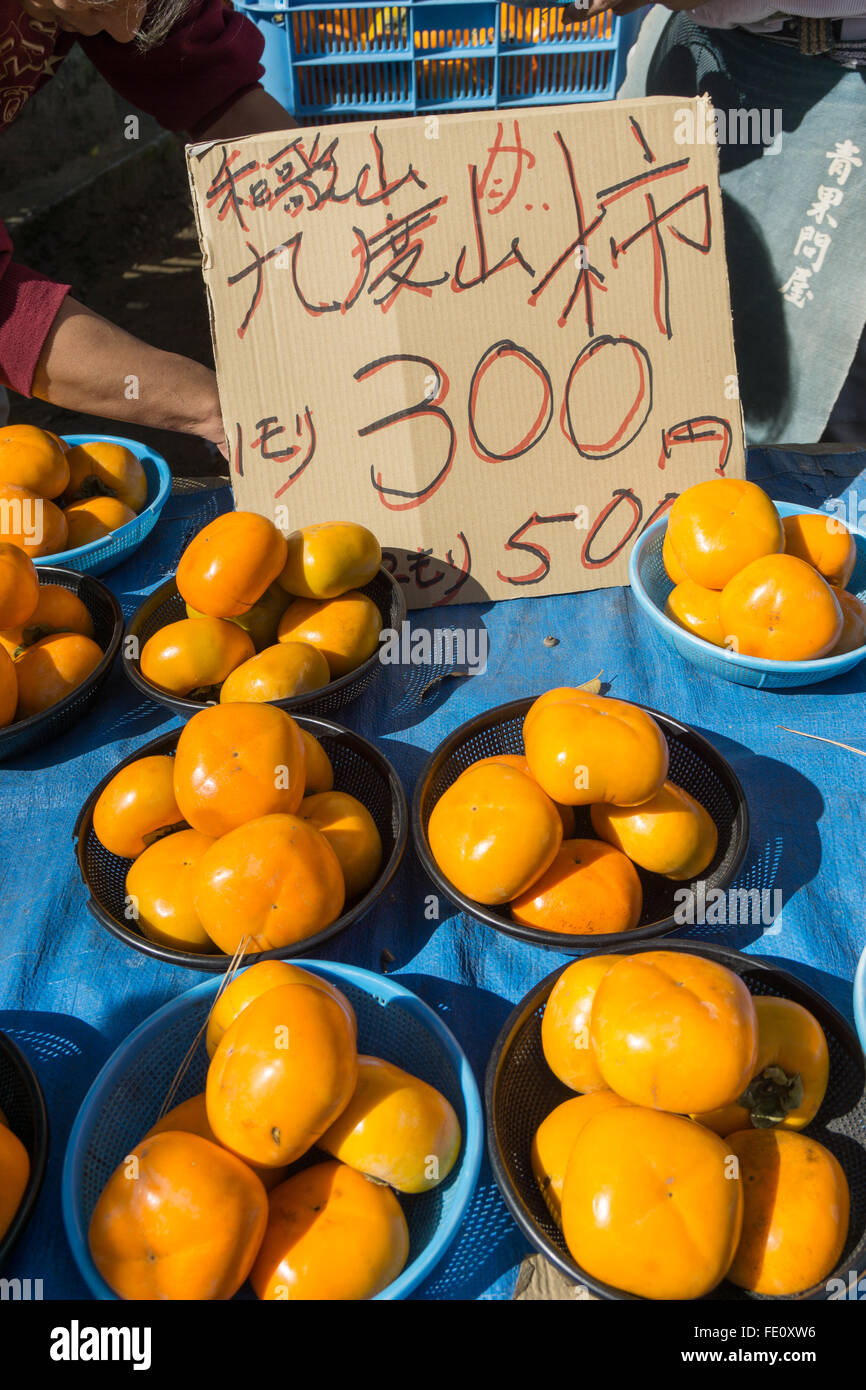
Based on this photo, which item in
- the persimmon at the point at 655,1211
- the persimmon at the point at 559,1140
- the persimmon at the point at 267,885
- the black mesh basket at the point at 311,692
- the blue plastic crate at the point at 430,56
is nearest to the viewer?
the persimmon at the point at 655,1211

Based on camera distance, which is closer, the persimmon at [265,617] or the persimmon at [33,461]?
the persimmon at [265,617]

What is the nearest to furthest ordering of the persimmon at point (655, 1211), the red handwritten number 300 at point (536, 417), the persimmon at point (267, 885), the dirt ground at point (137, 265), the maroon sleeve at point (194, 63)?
the persimmon at point (655, 1211) < the persimmon at point (267, 885) < the red handwritten number 300 at point (536, 417) < the maroon sleeve at point (194, 63) < the dirt ground at point (137, 265)

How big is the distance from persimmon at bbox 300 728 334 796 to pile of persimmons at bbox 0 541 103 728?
38cm

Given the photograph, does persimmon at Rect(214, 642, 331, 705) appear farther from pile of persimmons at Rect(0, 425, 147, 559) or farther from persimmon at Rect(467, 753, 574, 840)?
pile of persimmons at Rect(0, 425, 147, 559)

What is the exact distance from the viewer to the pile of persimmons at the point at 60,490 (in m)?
1.42

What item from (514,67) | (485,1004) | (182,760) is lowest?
(485,1004)

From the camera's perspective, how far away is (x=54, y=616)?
1.31 metres

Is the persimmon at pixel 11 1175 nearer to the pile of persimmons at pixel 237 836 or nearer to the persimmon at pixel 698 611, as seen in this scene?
the pile of persimmons at pixel 237 836

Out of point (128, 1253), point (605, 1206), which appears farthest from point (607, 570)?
point (128, 1253)

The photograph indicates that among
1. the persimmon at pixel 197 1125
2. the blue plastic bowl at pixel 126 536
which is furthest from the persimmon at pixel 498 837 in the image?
the blue plastic bowl at pixel 126 536

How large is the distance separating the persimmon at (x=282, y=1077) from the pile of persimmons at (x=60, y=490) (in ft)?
3.29

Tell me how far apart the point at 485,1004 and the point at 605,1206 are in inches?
12.6
